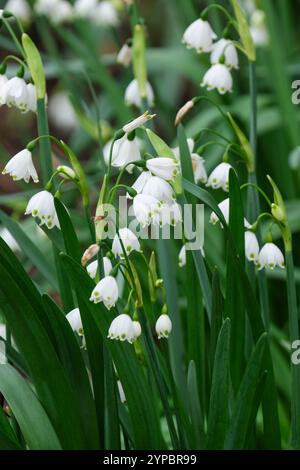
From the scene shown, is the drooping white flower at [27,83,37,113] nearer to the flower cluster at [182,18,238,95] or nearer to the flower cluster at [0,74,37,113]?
the flower cluster at [0,74,37,113]

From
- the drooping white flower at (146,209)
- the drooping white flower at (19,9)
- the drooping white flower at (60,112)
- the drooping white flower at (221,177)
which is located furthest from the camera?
the drooping white flower at (60,112)

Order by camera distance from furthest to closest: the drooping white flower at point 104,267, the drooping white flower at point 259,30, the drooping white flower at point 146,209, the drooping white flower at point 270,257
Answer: the drooping white flower at point 259,30, the drooping white flower at point 270,257, the drooping white flower at point 104,267, the drooping white flower at point 146,209

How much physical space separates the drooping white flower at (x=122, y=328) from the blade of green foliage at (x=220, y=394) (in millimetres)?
197

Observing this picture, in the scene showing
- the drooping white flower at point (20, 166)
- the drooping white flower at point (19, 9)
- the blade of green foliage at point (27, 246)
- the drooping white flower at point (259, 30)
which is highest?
the drooping white flower at point (19, 9)

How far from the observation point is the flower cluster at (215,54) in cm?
242

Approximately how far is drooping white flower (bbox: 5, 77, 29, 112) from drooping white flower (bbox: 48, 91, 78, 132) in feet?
13.0

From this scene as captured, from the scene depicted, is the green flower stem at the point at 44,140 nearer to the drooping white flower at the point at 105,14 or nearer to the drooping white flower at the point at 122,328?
the drooping white flower at the point at 122,328

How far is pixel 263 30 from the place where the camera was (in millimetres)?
4293

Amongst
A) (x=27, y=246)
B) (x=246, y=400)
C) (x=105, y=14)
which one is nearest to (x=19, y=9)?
(x=105, y=14)

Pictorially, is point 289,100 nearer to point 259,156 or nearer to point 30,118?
point 259,156

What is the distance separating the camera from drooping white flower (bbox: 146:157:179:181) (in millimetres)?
1890

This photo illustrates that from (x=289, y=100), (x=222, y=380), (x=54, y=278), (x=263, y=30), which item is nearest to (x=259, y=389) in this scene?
(x=222, y=380)

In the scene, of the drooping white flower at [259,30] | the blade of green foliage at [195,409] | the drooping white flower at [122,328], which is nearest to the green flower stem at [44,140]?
the drooping white flower at [122,328]
